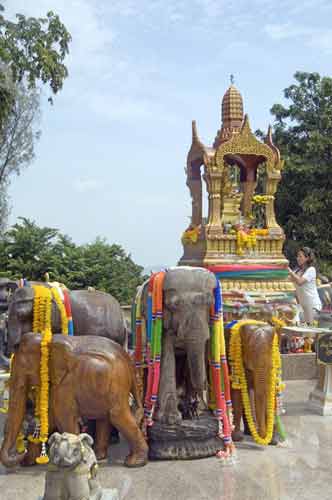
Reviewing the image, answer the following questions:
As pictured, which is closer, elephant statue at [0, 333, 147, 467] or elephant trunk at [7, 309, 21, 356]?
elephant statue at [0, 333, 147, 467]

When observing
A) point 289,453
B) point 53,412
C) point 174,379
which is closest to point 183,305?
point 174,379

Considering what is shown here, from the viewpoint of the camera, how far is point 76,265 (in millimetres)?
14789

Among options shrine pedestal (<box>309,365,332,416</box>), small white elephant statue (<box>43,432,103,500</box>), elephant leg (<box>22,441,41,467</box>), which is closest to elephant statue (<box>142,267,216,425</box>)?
elephant leg (<box>22,441,41,467</box>)

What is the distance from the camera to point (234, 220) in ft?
32.6

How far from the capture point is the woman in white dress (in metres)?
7.89

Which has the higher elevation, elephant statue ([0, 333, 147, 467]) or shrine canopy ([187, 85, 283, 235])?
shrine canopy ([187, 85, 283, 235])

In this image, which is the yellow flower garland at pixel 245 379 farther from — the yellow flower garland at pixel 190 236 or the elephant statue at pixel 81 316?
the yellow flower garland at pixel 190 236

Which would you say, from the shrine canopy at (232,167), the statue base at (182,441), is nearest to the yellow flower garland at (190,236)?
the shrine canopy at (232,167)

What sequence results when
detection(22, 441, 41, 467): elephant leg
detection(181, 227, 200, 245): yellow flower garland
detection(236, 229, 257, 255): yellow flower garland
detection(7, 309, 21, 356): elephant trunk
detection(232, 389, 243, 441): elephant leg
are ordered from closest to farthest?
detection(22, 441, 41, 467): elephant leg → detection(7, 309, 21, 356): elephant trunk → detection(232, 389, 243, 441): elephant leg → detection(236, 229, 257, 255): yellow flower garland → detection(181, 227, 200, 245): yellow flower garland

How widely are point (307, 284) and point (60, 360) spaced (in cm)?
509

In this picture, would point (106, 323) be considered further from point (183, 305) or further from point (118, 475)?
point (118, 475)

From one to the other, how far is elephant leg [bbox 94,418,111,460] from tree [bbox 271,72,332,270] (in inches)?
554

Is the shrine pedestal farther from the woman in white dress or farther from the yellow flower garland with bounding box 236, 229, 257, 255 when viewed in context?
the yellow flower garland with bounding box 236, 229, 257, 255

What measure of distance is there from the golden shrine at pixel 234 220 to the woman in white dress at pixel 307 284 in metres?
0.71
